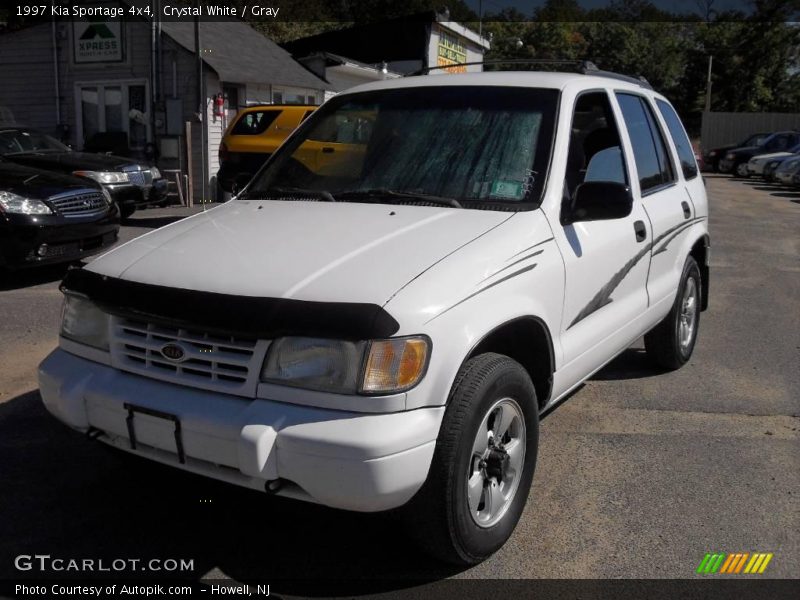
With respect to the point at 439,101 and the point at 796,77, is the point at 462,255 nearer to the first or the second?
the point at 439,101

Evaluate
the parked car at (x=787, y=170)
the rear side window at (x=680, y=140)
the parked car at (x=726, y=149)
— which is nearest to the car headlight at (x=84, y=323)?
the rear side window at (x=680, y=140)

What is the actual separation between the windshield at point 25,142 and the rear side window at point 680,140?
9254mm

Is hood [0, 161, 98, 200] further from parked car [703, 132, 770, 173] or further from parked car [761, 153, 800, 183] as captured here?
parked car [703, 132, 770, 173]

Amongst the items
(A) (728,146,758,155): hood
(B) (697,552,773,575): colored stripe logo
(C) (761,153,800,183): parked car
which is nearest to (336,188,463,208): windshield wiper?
(B) (697,552,773,575): colored stripe logo

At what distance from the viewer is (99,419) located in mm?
3002

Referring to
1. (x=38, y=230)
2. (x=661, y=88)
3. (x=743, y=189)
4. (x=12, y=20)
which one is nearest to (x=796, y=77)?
(x=661, y=88)

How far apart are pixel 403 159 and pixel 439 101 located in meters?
0.43

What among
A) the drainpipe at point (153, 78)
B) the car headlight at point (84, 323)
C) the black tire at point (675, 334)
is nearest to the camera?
the car headlight at point (84, 323)

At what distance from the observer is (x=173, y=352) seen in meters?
2.91

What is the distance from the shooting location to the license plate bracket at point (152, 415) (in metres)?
2.79

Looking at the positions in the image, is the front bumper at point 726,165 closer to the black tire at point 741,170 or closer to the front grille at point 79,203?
the black tire at point 741,170

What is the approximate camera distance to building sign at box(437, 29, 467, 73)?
105 ft

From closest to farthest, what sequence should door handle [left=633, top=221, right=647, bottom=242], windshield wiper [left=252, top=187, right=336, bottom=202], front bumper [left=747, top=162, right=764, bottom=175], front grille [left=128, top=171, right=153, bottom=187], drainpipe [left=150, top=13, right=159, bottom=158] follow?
1. windshield wiper [left=252, top=187, right=336, bottom=202]
2. door handle [left=633, top=221, right=647, bottom=242]
3. front grille [left=128, top=171, right=153, bottom=187]
4. drainpipe [left=150, top=13, right=159, bottom=158]
5. front bumper [left=747, top=162, right=764, bottom=175]

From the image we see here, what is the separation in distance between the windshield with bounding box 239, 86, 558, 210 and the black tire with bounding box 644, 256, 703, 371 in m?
2.02
